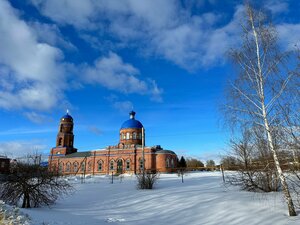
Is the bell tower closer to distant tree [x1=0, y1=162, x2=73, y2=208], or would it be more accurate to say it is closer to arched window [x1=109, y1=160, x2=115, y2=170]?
arched window [x1=109, y1=160, x2=115, y2=170]

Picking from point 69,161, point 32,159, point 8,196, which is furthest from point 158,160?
point 8,196

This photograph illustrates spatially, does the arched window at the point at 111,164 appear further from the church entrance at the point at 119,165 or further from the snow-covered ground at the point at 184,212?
the snow-covered ground at the point at 184,212

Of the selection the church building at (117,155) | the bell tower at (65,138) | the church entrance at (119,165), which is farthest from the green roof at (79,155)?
the church entrance at (119,165)

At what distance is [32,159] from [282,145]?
12200 mm

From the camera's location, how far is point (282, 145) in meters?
7.95

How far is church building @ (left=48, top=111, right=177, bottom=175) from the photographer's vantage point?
46281 millimetres

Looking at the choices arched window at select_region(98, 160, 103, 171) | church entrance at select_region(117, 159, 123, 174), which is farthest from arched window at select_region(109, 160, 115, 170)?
arched window at select_region(98, 160, 103, 171)

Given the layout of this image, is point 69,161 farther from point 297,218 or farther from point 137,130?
point 297,218

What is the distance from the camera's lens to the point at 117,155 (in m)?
49.4

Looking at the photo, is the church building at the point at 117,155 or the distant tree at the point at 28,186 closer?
the distant tree at the point at 28,186

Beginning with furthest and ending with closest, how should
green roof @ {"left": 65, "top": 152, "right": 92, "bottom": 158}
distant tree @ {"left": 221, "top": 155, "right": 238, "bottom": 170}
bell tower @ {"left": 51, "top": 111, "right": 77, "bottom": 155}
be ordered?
bell tower @ {"left": 51, "top": 111, "right": 77, "bottom": 155} < green roof @ {"left": 65, "top": 152, "right": 92, "bottom": 158} < distant tree @ {"left": 221, "top": 155, "right": 238, "bottom": 170}

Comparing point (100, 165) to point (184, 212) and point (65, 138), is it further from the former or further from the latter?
point (184, 212)

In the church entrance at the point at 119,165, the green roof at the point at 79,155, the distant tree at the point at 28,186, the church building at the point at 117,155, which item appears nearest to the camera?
the distant tree at the point at 28,186

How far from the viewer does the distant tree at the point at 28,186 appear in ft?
36.0
